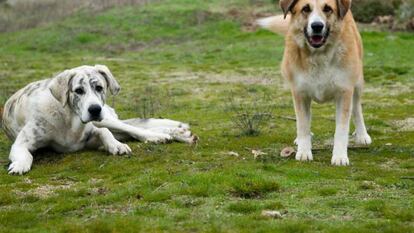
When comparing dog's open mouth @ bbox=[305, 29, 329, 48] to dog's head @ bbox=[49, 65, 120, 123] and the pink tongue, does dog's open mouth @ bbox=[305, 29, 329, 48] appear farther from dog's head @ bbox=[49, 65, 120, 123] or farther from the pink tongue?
dog's head @ bbox=[49, 65, 120, 123]

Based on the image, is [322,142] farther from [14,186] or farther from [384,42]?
[384,42]

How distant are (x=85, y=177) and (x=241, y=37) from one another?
953 inches

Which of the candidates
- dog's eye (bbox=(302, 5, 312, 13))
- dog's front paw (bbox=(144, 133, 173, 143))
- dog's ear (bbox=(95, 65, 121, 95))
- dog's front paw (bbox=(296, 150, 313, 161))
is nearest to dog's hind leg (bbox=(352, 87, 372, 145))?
dog's front paw (bbox=(296, 150, 313, 161))

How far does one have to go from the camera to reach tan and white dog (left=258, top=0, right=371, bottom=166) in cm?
921

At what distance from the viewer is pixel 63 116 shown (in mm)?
10180

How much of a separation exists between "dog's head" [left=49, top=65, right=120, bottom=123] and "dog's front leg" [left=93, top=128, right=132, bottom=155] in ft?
1.89

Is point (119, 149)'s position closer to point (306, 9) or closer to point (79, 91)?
point (79, 91)

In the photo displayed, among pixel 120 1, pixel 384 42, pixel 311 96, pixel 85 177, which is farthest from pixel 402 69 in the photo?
pixel 120 1

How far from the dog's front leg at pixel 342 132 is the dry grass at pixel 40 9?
32.5 meters

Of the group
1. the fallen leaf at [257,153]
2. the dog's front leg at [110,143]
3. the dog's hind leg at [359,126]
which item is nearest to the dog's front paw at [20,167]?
the dog's front leg at [110,143]

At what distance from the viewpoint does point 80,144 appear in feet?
34.9

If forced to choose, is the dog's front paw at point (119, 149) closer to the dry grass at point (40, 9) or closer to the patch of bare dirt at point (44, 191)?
the patch of bare dirt at point (44, 191)

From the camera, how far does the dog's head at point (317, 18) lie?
29.9 feet

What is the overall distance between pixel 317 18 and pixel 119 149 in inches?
129
